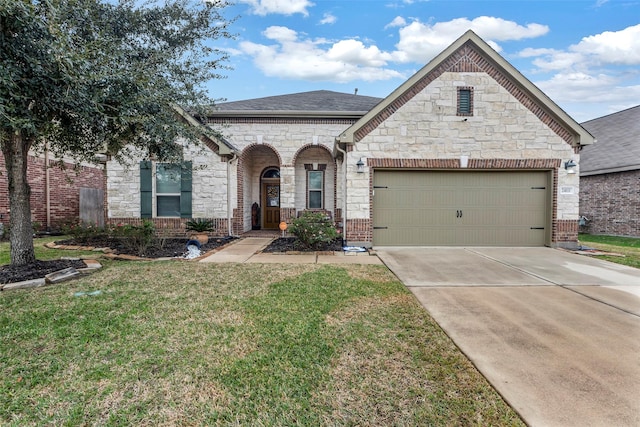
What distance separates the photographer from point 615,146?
14.8 meters

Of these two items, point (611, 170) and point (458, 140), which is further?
point (611, 170)

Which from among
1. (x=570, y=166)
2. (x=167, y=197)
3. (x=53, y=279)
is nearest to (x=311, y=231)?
(x=53, y=279)

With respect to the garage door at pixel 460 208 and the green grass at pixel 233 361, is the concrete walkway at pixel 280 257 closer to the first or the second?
the garage door at pixel 460 208

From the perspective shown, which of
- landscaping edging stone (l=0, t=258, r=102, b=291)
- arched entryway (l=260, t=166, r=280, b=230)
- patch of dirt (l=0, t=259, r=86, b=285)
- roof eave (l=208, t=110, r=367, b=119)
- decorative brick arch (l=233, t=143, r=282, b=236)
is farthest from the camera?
arched entryway (l=260, t=166, r=280, b=230)

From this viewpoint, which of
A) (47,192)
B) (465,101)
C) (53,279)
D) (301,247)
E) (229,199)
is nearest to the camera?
(53,279)

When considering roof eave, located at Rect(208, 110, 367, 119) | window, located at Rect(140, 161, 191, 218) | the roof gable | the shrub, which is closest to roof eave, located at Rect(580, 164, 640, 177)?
the roof gable

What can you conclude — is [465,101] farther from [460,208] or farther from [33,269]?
[33,269]

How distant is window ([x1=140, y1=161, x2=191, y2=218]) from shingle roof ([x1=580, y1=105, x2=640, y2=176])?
17361 millimetres

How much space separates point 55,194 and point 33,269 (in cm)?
842

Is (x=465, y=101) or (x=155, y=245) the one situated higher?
(x=465, y=101)

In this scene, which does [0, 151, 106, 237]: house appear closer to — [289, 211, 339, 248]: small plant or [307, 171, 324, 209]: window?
[307, 171, 324, 209]: window

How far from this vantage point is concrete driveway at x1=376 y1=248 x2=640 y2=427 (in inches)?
92.4

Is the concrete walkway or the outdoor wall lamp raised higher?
the outdoor wall lamp

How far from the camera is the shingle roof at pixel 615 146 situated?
13.4 metres
